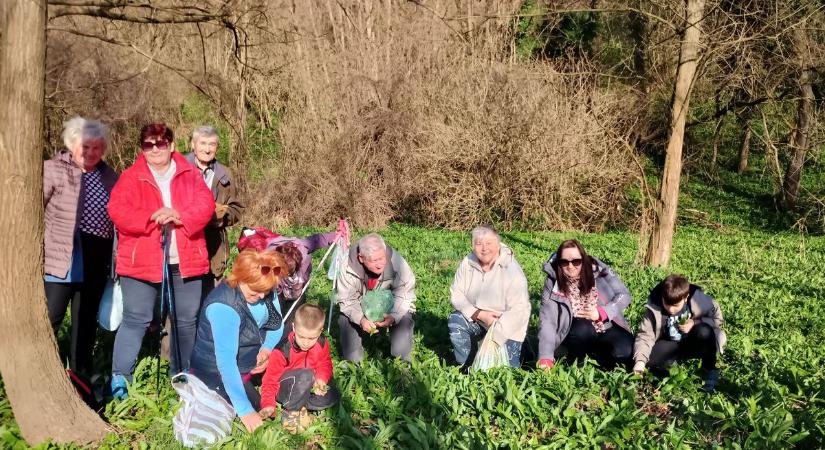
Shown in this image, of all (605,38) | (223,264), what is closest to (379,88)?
(605,38)

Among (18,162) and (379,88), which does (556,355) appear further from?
(379,88)

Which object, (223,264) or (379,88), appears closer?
(223,264)

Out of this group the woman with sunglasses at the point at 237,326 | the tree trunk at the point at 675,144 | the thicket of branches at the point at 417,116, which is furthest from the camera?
the thicket of branches at the point at 417,116

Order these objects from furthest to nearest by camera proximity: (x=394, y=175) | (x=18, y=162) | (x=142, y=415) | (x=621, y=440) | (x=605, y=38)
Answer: (x=605, y=38)
(x=394, y=175)
(x=142, y=415)
(x=621, y=440)
(x=18, y=162)

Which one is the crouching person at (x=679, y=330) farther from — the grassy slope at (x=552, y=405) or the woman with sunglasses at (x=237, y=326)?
the woman with sunglasses at (x=237, y=326)

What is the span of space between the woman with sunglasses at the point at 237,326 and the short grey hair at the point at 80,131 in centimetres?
141

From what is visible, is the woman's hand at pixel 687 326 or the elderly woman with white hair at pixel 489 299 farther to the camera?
the elderly woman with white hair at pixel 489 299

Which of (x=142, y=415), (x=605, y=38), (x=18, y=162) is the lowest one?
(x=142, y=415)

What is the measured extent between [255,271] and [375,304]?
5.06ft

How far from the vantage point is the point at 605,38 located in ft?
78.7

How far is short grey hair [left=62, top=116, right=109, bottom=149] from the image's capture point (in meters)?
4.60

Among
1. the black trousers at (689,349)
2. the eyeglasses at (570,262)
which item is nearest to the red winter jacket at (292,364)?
the eyeglasses at (570,262)

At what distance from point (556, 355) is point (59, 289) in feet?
12.4

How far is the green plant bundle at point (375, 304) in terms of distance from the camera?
5484 millimetres
